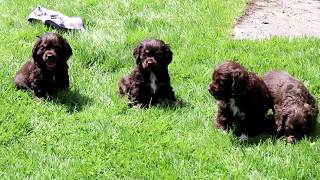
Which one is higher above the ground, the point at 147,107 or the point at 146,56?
the point at 146,56

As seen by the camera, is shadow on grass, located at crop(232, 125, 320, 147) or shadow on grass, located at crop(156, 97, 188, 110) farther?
shadow on grass, located at crop(156, 97, 188, 110)

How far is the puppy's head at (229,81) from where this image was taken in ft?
21.1

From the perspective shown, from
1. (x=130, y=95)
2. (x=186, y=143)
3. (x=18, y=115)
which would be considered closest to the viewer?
(x=186, y=143)

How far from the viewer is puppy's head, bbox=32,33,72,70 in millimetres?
7500

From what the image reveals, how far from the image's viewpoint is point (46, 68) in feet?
25.4

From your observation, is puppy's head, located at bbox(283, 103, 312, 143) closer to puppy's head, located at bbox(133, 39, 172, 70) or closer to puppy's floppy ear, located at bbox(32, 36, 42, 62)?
puppy's head, located at bbox(133, 39, 172, 70)

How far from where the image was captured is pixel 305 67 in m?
8.41

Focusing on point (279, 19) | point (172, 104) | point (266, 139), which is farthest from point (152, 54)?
point (279, 19)

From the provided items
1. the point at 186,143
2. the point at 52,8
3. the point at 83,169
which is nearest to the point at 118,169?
the point at 83,169

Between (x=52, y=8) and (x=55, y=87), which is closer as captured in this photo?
(x=55, y=87)

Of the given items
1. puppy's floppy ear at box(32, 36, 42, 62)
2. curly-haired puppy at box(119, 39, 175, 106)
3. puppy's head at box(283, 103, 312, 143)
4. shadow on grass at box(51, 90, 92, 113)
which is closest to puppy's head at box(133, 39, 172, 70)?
curly-haired puppy at box(119, 39, 175, 106)

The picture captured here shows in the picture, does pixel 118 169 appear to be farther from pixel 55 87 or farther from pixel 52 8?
pixel 52 8

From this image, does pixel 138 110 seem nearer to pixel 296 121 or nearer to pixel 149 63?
pixel 149 63

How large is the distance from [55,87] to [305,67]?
12.2ft
